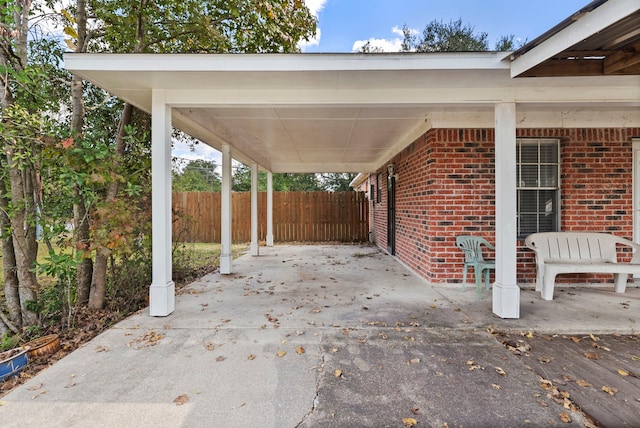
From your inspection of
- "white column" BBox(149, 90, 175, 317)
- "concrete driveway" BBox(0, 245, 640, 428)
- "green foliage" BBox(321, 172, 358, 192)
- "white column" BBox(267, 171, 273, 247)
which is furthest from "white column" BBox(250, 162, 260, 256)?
"green foliage" BBox(321, 172, 358, 192)

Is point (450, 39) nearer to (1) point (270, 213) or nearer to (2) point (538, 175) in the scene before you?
(1) point (270, 213)

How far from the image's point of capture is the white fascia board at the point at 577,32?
6.43 ft

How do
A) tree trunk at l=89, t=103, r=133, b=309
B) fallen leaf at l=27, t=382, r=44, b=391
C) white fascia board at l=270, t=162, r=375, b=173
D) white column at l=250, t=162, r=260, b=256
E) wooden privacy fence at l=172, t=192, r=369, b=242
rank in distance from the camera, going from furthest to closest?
1. wooden privacy fence at l=172, t=192, r=369, b=242
2. white fascia board at l=270, t=162, r=375, b=173
3. white column at l=250, t=162, r=260, b=256
4. tree trunk at l=89, t=103, r=133, b=309
5. fallen leaf at l=27, t=382, r=44, b=391

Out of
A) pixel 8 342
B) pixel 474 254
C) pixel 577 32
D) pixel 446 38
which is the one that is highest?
pixel 446 38

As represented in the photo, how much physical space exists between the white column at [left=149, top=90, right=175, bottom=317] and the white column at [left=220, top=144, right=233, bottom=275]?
2.34 metres

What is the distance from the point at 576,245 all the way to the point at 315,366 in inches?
167

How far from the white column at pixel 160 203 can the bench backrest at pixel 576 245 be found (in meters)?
4.75

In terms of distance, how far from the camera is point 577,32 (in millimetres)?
2254

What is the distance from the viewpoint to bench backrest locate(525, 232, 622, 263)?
14.0ft


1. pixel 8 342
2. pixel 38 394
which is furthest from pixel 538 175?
pixel 8 342

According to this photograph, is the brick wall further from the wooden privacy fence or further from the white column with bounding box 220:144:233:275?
the wooden privacy fence

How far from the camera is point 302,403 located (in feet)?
6.41

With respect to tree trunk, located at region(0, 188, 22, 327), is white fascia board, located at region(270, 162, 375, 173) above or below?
above

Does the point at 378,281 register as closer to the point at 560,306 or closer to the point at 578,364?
the point at 560,306
